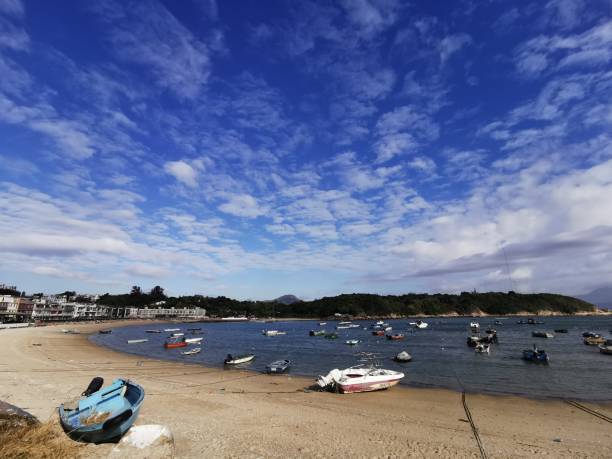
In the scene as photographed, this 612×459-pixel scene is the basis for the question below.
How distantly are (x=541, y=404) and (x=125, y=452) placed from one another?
2809cm

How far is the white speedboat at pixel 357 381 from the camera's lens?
29.4m

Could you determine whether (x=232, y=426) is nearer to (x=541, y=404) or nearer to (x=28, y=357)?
(x=541, y=404)

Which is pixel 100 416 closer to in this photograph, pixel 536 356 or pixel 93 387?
pixel 93 387

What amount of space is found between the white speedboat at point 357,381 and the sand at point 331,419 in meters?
0.74

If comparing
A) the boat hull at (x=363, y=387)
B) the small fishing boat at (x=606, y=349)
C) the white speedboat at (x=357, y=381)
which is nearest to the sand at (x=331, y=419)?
the boat hull at (x=363, y=387)

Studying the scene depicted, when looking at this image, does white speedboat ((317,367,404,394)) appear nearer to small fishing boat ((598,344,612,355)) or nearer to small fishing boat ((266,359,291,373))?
small fishing boat ((266,359,291,373))

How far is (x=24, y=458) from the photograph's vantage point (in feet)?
32.7

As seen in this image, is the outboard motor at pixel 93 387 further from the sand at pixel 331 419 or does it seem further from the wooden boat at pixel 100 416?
the sand at pixel 331 419

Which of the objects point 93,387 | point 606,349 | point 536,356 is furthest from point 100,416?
point 606,349

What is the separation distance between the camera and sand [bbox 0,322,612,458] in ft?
50.9

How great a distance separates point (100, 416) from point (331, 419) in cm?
1248

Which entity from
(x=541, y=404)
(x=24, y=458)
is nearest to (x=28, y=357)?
(x=24, y=458)

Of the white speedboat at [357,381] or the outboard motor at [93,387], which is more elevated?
the outboard motor at [93,387]

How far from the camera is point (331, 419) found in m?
20.6
